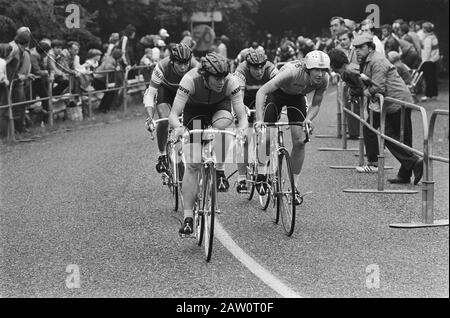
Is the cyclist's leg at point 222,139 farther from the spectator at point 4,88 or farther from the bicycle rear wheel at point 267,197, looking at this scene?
the spectator at point 4,88

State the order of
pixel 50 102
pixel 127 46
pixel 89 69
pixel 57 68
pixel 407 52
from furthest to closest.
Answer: pixel 127 46, pixel 407 52, pixel 89 69, pixel 57 68, pixel 50 102

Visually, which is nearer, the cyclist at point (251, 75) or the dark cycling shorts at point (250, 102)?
the cyclist at point (251, 75)

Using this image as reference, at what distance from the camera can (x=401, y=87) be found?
13680 millimetres

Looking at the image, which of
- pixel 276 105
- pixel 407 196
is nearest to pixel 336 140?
pixel 407 196

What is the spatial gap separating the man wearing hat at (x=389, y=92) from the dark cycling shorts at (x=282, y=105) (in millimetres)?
2344

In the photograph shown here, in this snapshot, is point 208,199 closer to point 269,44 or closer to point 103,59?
point 103,59

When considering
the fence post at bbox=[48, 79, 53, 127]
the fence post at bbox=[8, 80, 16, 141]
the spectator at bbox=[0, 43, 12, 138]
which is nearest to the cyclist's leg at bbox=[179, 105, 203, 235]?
the spectator at bbox=[0, 43, 12, 138]

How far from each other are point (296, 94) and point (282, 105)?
0.67 ft

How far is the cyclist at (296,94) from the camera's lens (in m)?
10.1

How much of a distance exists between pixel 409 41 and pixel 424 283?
17488 millimetres

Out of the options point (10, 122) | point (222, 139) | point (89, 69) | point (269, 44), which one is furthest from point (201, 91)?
point (269, 44)

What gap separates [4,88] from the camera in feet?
59.6

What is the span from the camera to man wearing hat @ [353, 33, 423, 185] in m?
13.2

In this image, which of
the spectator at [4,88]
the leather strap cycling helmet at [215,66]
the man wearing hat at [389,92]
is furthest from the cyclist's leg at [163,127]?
the spectator at [4,88]
